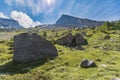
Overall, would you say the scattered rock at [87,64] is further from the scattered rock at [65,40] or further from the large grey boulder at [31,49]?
the scattered rock at [65,40]

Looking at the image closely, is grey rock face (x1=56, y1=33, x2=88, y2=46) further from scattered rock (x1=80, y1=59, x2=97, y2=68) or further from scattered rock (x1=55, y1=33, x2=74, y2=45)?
scattered rock (x1=80, y1=59, x2=97, y2=68)

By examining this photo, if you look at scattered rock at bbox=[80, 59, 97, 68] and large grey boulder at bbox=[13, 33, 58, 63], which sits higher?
large grey boulder at bbox=[13, 33, 58, 63]

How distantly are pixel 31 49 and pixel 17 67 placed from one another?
4500 millimetres

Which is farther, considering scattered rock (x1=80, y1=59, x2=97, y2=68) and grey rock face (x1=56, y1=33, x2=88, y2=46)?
grey rock face (x1=56, y1=33, x2=88, y2=46)

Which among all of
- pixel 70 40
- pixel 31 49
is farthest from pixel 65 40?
pixel 31 49

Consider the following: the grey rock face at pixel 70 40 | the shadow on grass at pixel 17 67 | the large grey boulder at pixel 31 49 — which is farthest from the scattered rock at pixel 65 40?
the shadow on grass at pixel 17 67

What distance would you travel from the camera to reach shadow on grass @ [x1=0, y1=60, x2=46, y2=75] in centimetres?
4470

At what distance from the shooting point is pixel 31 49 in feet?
163

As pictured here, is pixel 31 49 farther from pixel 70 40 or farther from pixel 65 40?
pixel 70 40

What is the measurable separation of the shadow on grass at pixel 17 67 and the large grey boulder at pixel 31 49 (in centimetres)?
117

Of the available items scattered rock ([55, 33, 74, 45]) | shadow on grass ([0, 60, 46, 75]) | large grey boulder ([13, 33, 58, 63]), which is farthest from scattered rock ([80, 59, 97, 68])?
scattered rock ([55, 33, 74, 45])

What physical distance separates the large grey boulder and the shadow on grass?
3.84 feet

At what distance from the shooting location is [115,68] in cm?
4250

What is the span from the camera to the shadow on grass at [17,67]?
147 feet
